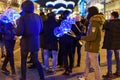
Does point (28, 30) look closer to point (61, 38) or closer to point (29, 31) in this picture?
point (29, 31)

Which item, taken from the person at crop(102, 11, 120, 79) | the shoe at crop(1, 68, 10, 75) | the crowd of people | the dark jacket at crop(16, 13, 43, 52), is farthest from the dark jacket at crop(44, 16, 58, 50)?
the dark jacket at crop(16, 13, 43, 52)

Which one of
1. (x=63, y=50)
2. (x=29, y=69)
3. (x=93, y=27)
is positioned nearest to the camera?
(x=93, y=27)

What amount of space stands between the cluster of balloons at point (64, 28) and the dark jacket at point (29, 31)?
4.88 ft

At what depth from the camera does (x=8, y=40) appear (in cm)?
1000

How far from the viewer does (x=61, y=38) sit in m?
10.5

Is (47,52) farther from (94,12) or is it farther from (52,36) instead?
A: (94,12)

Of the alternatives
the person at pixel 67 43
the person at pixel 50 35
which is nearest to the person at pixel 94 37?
the person at pixel 67 43

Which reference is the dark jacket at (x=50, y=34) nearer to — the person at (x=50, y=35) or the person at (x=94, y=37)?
the person at (x=50, y=35)

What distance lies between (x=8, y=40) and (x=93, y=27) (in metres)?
2.78

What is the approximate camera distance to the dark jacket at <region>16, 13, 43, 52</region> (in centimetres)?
857

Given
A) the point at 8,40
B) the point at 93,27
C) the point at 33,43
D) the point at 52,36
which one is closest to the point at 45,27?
the point at 52,36

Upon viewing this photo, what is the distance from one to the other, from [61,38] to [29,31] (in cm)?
204

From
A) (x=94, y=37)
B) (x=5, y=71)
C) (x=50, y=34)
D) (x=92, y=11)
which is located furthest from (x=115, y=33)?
(x=5, y=71)

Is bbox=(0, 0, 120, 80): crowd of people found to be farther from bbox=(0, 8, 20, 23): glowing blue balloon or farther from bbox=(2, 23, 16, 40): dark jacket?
bbox=(0, 8, 20, 23): glowing blue balloon
